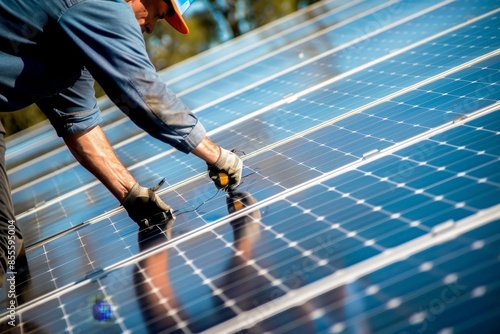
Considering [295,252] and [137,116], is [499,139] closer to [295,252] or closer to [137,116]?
[295,252]

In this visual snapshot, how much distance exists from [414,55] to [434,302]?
155 inches

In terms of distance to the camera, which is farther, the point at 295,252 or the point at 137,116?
the point at 137,116

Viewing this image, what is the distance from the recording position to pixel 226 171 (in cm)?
445

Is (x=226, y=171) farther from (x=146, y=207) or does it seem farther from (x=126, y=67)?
(x=126, y=67)

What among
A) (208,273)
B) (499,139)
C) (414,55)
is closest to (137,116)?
(208,273)

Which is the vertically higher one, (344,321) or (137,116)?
(137,116)

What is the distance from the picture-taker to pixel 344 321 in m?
2.60

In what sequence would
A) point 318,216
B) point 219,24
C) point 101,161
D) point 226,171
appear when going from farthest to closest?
point 219,24 < point 101,161 < point 226,171 < point 318,216

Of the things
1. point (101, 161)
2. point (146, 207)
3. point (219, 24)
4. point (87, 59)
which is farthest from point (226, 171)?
point (219, 24)

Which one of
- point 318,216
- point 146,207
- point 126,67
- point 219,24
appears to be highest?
point 126,67

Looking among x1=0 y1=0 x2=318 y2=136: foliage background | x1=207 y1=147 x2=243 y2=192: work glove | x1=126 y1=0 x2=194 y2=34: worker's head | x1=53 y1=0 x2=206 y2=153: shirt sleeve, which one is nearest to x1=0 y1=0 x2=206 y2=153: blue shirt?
x1=53 y1=0 x2=206 y2=153: shirt sleeve

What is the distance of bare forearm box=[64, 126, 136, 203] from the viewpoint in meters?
4.61

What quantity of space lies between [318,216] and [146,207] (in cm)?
136

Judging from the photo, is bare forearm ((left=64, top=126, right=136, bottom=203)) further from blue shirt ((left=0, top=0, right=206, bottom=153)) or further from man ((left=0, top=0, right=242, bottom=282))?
blue shirt ((left=0, top=0, right=206, bottom=153))
